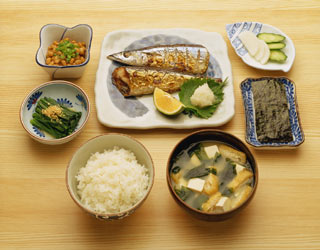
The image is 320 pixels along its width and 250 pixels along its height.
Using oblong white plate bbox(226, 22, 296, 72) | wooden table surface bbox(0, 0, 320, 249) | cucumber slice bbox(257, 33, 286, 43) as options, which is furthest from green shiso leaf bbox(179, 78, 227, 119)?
cucumber slice bbox(257, 33, 286, 43)

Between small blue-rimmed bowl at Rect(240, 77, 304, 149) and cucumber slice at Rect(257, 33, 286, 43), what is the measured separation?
369 mm

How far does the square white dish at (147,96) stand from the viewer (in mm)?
2293

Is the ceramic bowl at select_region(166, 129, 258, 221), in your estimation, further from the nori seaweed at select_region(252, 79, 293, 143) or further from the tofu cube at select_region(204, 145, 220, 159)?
the nori seaweed at select_region(252, 79, 293, 143)

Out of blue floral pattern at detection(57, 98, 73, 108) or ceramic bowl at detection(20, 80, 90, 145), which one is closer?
ceramic bowl at detection(20, 80, 90, 145)

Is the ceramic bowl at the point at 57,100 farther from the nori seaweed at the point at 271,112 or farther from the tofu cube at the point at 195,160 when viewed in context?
the nori seaweed at the point at 271,112

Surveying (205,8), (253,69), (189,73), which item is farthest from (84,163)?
(205,8)

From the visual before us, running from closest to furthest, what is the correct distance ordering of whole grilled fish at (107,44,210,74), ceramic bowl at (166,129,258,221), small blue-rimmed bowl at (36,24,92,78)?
ceramic bowl at (166,129,258,221) < small blue-rimmed bowl at (36,24,92,78) < whole grilled fish at (107,44,210,74)

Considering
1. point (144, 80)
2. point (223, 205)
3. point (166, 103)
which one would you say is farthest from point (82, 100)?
point (223, 205)

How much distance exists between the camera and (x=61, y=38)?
2.60 metres

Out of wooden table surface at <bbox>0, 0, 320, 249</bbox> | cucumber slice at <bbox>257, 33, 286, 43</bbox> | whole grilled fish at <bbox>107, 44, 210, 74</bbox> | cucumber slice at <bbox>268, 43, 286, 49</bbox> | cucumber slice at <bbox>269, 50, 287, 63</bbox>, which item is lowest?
wooden table surface at <bbox>0, 0, 320, 249</bbox>

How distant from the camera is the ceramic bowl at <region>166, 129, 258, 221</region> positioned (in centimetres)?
176

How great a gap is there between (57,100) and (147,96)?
0.58m

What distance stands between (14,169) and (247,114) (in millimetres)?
1430

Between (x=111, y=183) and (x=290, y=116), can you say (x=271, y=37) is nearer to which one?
(x=290, y=116)
